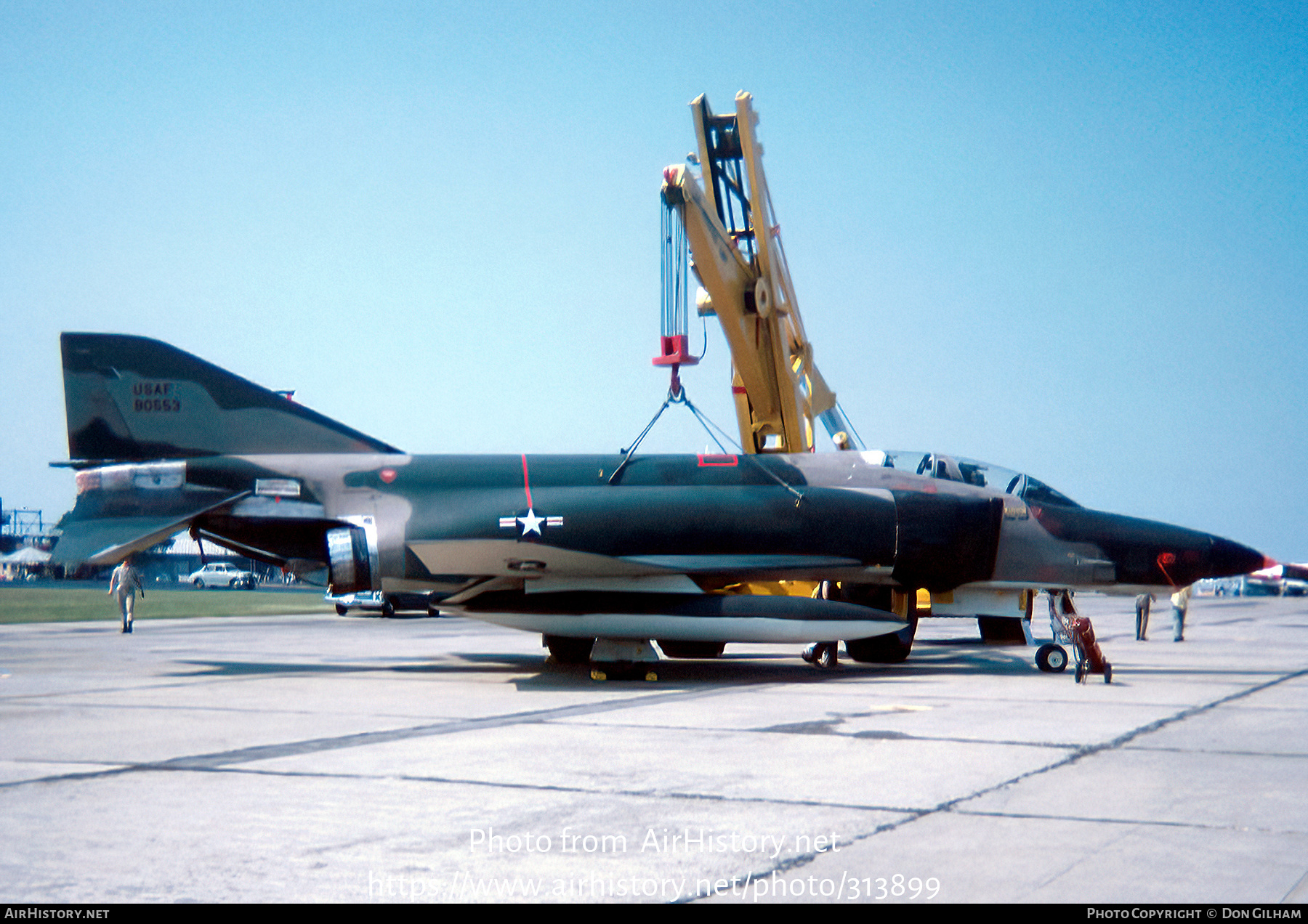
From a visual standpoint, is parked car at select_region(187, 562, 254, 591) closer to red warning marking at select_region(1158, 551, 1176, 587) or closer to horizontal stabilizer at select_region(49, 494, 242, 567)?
horizontal stabilizer at select_region(49, 494, 242, 567)

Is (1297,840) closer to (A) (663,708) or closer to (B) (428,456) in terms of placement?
(A) (663,708)

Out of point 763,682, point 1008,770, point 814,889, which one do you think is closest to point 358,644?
point 763,682

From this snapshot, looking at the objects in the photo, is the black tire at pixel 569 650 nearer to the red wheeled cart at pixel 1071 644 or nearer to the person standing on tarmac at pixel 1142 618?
the red wheeled cart at pixel 1071 644

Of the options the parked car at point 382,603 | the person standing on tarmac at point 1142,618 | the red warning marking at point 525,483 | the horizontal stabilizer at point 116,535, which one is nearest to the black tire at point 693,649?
the red warning marking at point 525,483

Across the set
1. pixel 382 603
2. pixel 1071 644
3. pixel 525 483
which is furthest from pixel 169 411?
pixel 382 603

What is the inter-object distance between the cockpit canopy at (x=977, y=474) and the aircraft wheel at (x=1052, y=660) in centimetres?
189

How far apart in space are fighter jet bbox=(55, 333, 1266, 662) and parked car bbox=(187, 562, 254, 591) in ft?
184

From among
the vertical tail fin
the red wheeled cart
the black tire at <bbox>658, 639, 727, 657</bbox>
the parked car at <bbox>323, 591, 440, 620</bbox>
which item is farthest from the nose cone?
the parked car at <bbox>323, 591, 440, 620</bbox>

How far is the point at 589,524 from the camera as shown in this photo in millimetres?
13062

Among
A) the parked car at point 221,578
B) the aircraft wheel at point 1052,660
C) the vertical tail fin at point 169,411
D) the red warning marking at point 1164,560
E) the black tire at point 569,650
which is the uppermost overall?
the vertical tail fin at point 169,411

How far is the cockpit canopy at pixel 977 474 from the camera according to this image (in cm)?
1438

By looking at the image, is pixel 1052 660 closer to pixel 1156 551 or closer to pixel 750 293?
pixel 1156 551

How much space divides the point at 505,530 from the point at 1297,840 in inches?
376

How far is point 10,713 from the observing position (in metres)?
9.78
